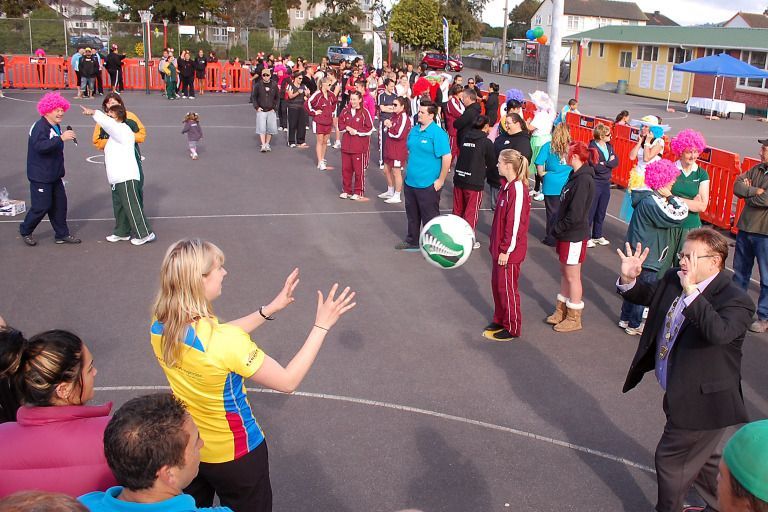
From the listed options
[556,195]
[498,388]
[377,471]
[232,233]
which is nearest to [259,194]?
[232,233]

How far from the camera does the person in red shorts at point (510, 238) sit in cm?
746

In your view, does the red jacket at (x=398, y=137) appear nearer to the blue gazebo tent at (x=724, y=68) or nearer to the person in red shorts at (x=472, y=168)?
the person in red shorts at (x=472, y=168)

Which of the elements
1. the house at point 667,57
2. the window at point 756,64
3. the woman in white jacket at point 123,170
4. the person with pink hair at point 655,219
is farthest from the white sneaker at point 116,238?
the window at point 756,64

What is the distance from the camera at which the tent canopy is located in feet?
95.5

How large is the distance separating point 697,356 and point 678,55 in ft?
139

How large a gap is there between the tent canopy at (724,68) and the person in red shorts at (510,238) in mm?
25474

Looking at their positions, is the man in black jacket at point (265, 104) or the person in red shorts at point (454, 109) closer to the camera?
the person in red shorts at point (454, 109)

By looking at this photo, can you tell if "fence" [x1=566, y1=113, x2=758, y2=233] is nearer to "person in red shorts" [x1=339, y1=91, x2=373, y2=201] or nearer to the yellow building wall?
"person in red shorts" [x1=339, y1=91, x2=373, y2=201]

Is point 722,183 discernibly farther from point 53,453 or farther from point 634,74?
point 634,74

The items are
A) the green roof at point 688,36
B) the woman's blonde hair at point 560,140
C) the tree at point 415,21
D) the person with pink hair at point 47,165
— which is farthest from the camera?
the tree at point 415,21

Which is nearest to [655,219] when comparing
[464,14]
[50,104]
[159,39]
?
[50,104]

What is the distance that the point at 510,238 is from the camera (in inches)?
297

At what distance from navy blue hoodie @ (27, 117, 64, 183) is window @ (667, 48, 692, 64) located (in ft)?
128

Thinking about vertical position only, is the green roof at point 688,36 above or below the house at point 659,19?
below
